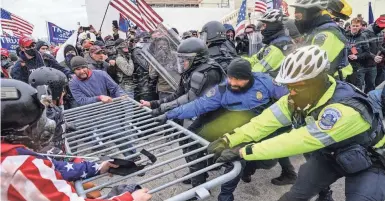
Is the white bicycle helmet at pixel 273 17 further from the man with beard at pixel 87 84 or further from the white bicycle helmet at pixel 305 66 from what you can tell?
the man with beard at pixel 87 84

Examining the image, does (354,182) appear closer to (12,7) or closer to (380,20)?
(380,20)

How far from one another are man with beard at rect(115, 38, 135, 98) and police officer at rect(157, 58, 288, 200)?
2.42 m

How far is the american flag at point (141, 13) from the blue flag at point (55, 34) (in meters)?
5.33

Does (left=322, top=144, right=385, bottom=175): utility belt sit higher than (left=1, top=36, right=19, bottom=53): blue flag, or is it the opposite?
(left=1, top=36, right=19, bottom=53): blue flag

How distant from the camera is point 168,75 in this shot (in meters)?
4.51

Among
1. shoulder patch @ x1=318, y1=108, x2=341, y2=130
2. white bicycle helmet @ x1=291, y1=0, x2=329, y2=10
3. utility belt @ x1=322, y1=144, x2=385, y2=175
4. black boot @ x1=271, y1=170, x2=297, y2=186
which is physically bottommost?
black boot @ x1=271, y1=170, x2=297, y2=186

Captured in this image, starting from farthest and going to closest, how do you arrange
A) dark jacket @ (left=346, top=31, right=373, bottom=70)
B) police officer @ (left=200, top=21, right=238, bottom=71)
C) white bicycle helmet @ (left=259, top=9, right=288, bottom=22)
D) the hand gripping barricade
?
dark jacket @ (left=346, top=31, right=373, bottom=70) < police officer @ (left=200, top=21, right=238, bottom=71) < white bicycle helmet @ (left=259, top=9, right=288, bottom=22) < the hand gripping barricade

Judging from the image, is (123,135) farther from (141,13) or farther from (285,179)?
(141,13)

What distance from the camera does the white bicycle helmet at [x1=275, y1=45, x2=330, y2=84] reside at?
2080mm

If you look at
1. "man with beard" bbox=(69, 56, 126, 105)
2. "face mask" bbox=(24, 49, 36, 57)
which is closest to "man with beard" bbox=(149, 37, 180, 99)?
"man with beard" bbox=(69, 56, 126, 105)

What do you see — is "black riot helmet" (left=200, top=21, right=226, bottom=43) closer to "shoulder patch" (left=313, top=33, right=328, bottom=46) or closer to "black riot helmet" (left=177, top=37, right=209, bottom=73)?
"black riot helmet" (left=177, top=37, right=209, bottom=73)

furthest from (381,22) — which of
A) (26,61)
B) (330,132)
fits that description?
(26,61)

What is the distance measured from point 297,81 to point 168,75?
8.74ft

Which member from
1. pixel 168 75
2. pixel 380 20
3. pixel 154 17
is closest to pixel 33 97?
pixel 168 75
